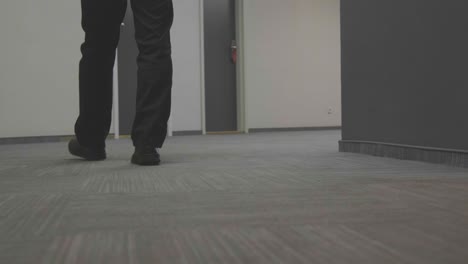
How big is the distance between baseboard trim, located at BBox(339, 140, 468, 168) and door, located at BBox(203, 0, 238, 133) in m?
3.11

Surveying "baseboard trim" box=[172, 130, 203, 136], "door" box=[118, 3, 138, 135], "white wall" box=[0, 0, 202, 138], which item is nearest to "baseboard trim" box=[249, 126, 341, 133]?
"baseboard trim" box=[172, 130, 203, 136]

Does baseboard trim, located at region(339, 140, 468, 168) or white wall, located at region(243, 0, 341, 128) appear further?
white wall, located at region(243, 0, 341, 128)

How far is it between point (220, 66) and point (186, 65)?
0.44 m

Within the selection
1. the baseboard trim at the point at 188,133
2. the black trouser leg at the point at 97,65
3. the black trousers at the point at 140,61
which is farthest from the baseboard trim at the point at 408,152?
the baseboard trim at the point at 188,133

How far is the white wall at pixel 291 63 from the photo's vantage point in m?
5.30

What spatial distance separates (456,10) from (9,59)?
128 inches

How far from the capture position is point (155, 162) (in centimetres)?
154

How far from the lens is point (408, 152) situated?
1.65 meters

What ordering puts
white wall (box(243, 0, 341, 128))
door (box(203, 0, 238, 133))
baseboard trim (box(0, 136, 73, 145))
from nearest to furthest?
baseboard trim (box(0, 136, 73, 145)) < door (box(203, 0, 238, 133)) < white wall (box(243, 0, 341, 128))

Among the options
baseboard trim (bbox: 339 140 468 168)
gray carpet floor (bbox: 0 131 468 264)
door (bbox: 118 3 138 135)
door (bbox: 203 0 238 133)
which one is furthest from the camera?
door (bbox: 203 0 238 133)

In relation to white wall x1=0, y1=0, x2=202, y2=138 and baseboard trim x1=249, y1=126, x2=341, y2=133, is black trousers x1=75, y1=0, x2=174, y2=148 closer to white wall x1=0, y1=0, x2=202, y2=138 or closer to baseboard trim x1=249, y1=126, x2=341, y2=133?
white wall x1=0, y1=0, x2=202, y2=138

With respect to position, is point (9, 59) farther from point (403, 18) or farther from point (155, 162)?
point (403, 18)

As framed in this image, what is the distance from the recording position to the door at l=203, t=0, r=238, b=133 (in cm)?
512

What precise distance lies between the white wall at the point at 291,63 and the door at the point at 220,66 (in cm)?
Result: 15
